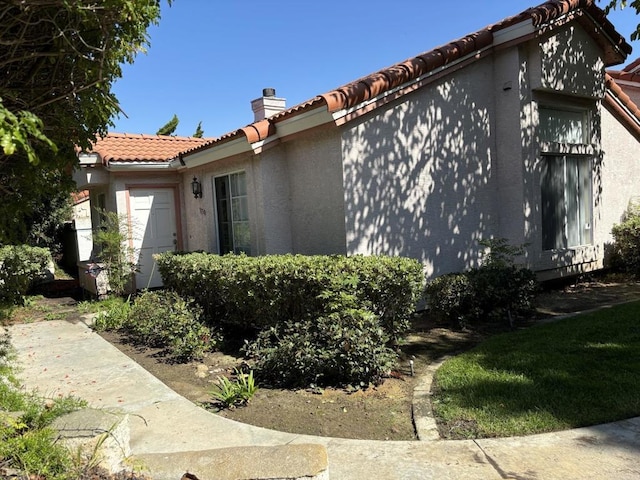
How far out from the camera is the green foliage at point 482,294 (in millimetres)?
7375

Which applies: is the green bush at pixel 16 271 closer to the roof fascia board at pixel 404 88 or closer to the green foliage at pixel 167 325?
the green foliage at pixel 167 325

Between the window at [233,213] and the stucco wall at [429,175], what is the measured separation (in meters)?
2.71

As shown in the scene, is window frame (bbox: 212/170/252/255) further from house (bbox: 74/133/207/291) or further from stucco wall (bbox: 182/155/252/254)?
house (bbox: 74/133/207/291)

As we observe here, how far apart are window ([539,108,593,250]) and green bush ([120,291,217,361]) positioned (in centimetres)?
663

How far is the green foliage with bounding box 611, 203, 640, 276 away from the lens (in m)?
10.3

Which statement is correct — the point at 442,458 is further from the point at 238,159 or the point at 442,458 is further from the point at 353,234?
the point at 238,159

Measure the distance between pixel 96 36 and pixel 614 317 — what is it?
24.2 feet

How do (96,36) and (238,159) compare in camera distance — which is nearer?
(96,36)

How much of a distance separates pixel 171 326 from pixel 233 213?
3.33 metres

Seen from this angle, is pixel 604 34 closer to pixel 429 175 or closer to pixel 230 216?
pixel 429 175

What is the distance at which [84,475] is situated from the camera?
9.70 ft

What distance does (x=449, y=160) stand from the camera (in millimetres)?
8461

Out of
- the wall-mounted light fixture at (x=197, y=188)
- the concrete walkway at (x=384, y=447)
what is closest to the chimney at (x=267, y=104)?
the wall-mounted light fixture at (x=197, y=188)

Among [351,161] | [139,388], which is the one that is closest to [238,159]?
[351,161]
